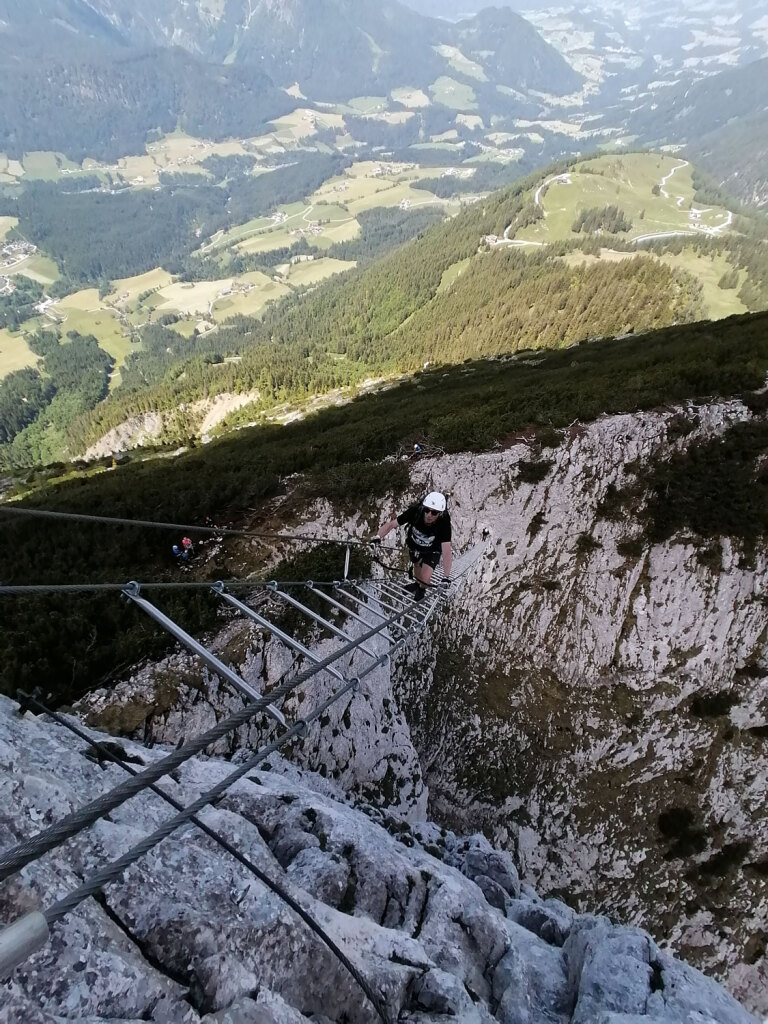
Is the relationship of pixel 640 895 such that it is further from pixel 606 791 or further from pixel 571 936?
pixel 571 936

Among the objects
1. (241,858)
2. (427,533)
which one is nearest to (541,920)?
(241,858)

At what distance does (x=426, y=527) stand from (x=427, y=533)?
0.29m

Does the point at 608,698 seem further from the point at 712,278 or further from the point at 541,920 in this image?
the point at 712,278

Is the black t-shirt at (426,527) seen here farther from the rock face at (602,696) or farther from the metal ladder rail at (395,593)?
the rock face at (602,696)

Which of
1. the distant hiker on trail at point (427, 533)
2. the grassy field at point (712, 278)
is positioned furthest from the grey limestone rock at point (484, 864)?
the grassy field at point (712, 278)

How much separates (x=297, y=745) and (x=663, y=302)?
152m

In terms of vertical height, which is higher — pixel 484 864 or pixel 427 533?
pixel 427 533

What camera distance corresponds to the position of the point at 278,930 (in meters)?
8.92

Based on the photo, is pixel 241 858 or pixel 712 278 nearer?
pixel 241 858

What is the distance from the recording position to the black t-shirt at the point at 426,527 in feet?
51.4

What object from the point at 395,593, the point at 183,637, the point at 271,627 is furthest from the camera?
the point at 395,593

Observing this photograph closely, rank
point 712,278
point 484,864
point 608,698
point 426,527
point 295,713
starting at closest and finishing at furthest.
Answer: point 426,527, point 484,864, point 295,713, point 608,698, point 712,278

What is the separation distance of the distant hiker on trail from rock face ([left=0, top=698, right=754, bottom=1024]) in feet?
26.0

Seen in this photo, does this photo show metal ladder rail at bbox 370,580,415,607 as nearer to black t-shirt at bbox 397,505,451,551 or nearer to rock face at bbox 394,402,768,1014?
black t-shirt at bbox 397,505,451,551
